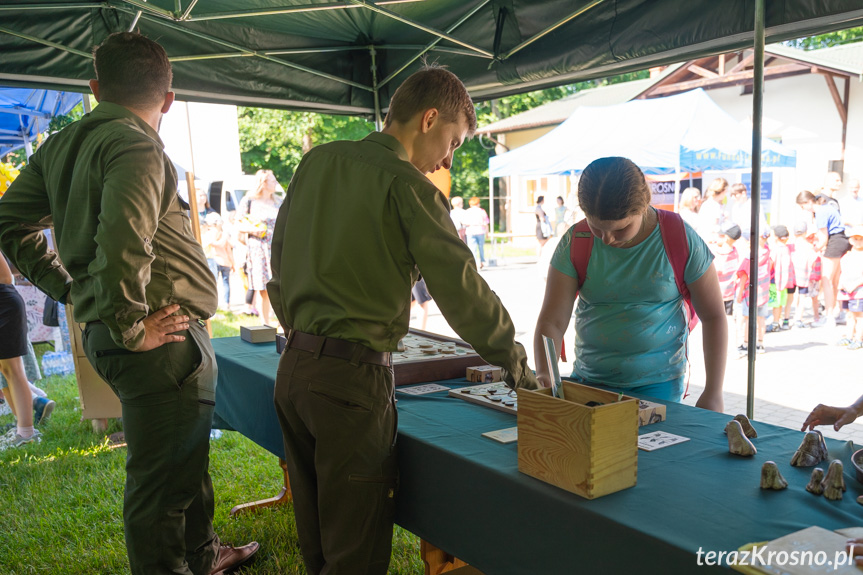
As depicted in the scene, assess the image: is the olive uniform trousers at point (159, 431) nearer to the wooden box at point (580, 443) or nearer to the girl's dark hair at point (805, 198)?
the wooden box at point (580, 443)

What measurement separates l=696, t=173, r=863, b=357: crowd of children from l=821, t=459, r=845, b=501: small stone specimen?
5.09 m

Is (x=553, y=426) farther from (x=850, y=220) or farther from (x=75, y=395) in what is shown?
(x=850, y=220)

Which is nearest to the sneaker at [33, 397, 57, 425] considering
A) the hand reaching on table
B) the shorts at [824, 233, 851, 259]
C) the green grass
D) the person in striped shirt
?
the green grass

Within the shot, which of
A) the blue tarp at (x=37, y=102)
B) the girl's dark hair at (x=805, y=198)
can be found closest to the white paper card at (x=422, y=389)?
the blue tarp at (x=37, y=102)

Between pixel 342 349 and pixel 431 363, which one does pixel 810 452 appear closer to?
pixel 342 349

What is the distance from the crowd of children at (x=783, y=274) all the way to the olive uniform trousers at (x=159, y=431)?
527 centimetres

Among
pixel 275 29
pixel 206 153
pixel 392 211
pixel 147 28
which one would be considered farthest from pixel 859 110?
pixel 206 153

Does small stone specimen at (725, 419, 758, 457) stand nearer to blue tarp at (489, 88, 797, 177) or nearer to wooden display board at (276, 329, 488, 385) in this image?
wooden display board at (276, 329, 488, 385)

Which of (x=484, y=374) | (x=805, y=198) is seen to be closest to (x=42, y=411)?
(x=484, y=374)

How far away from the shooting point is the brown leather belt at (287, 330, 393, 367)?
1.48m

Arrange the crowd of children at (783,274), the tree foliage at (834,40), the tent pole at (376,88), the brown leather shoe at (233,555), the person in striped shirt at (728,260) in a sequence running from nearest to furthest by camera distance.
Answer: the brown leather shoe at (233,555)
the tent pole at (376,88)
the crowd of children at (783,274)
the person in striped shirt at (728,260)
the tree foliage at (834,40)

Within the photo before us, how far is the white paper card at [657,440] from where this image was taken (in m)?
1.46

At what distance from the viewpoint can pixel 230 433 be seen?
4.42 m

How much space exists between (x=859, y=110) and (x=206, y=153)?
593 inches
